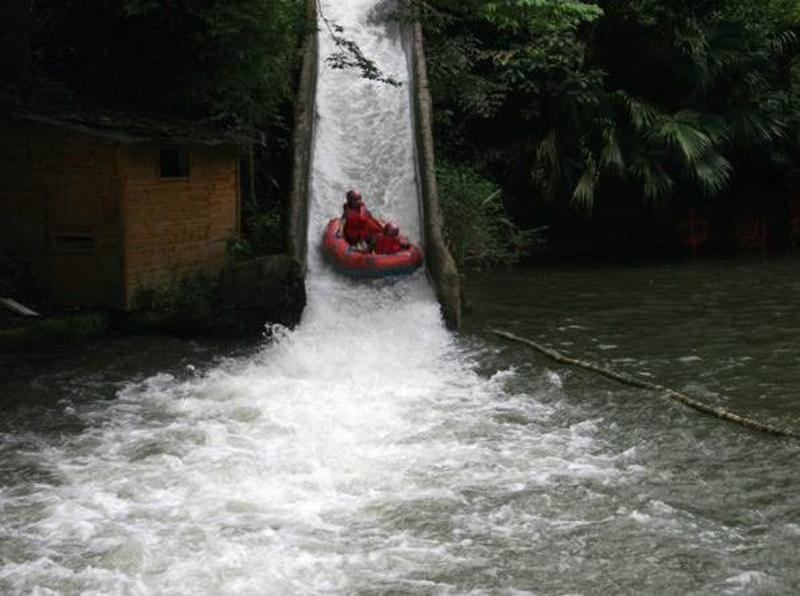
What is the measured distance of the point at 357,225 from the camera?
14.9m

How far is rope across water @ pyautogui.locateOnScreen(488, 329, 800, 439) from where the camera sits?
363 inches

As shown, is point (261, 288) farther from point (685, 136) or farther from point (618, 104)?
point (618, 104)

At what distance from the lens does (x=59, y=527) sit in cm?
726

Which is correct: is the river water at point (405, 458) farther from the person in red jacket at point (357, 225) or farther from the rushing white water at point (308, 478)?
the person in red jacket at point (357, 225)

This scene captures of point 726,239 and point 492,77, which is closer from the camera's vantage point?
point 492,77

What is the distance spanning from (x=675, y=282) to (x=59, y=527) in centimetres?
1237

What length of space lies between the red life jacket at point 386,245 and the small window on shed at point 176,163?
2763 mm

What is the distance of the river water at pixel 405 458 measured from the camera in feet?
21.7

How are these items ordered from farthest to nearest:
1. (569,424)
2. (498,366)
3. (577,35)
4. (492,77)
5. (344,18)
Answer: (344,18) → (577,35) → (492,77) → (498,366) → (569,424)

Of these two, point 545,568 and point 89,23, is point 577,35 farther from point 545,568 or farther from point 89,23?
point 545,568

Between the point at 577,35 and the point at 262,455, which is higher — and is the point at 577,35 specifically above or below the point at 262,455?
above

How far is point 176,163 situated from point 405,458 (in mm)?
6813

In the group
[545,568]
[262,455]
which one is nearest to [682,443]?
[545,568]

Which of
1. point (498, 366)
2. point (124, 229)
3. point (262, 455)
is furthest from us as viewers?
point (124, 229)
